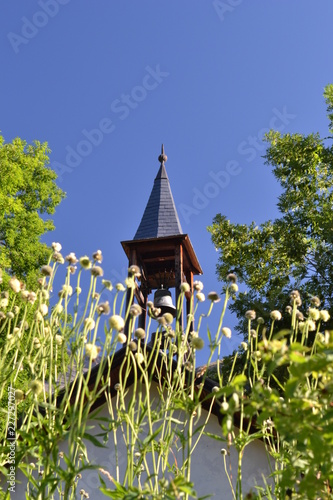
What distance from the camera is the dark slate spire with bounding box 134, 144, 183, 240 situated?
11.7 metres

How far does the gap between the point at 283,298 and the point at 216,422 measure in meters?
5.68

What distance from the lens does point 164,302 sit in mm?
8977

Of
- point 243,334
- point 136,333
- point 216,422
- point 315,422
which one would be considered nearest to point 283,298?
point 243,334

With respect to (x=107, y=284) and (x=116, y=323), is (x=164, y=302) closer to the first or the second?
(x=107, y=284)

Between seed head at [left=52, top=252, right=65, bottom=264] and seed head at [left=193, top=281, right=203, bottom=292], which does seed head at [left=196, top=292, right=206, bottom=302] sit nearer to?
seed head at [left=193, top=281, right=203, bottom=292]

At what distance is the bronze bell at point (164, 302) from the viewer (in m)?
8.82

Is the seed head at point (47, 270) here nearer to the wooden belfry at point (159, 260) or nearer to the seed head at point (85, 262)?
the seed head at point (85, 262)

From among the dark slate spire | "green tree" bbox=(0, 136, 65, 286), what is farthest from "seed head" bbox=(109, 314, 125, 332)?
"green tree" bbox=(0, 136, 65, 286)

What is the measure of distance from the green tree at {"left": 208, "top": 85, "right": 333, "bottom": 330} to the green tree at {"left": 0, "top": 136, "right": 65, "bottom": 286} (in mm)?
4349

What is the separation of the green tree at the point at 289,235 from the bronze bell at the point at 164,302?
346 cm

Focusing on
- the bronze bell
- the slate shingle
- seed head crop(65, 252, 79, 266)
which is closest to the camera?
seed head crop(65, 252, 79, 266)

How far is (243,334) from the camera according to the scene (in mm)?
12625

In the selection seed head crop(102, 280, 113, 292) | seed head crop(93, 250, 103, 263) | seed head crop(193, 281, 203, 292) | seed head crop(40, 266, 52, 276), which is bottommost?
seed head crop(102, 280, 113, 292)

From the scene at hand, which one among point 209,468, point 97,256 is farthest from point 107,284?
point 209,468
